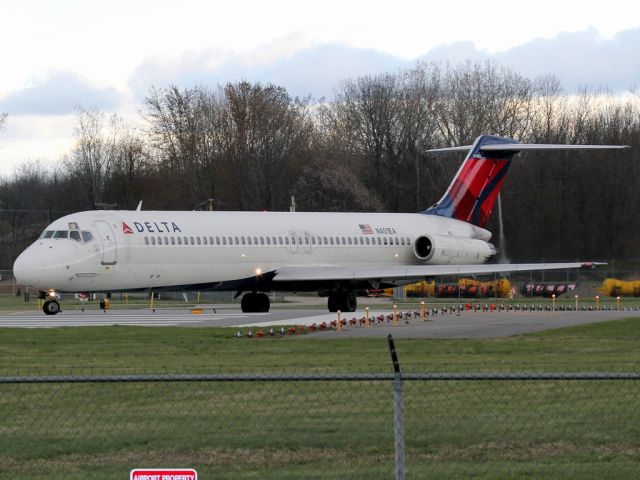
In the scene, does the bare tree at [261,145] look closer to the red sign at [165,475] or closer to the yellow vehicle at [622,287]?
the yellow vehicle at [622,287]

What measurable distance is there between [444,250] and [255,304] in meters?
7.95

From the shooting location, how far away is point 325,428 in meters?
15.2

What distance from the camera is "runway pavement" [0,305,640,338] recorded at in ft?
108

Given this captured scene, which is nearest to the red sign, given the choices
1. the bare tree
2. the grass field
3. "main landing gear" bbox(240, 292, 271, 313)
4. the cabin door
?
the grass field

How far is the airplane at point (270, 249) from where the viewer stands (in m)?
40.7

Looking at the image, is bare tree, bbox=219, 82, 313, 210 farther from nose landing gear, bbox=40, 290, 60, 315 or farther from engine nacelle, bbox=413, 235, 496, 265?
nose landing gear, bbox=40, 290, 60, 315

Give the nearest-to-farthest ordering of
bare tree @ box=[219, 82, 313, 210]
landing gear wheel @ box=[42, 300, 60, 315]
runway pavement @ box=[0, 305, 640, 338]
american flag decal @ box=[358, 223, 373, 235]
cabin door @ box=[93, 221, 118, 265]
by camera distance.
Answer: runway pavement @ box=[0, 305, 640, 338] < cabin door @ box=[93, 221, 118, 265] < landing gear wheel @ box=[42, 300, 60, 315] < american flag decal @ box=[358, 223, 373, 235] < bare tree @ box=[219, 82, 313, 210]

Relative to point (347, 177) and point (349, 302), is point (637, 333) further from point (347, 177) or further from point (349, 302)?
point (347, 177)

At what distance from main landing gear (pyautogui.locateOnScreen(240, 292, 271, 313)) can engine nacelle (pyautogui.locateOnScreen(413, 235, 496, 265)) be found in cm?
687

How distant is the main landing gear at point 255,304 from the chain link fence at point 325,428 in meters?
26.2

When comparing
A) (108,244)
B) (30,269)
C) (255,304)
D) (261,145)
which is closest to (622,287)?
(255,304)

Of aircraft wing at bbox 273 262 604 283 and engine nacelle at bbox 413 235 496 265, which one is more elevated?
engine nacelle at bbox 413 235 496 265

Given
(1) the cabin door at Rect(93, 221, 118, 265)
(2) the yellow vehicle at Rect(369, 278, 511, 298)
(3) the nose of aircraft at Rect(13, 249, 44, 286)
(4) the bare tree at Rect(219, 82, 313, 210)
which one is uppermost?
(4) the bare tree at Rect(219, 82, 313, 210)

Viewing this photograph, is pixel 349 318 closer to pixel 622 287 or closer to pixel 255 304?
pixel 255 304
